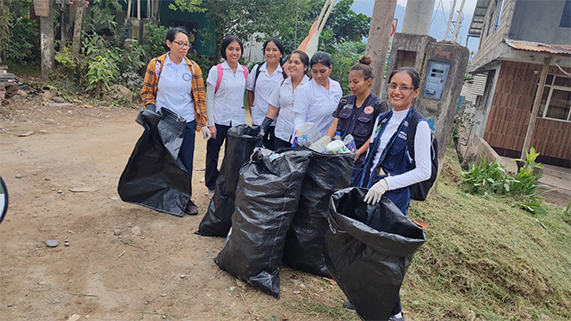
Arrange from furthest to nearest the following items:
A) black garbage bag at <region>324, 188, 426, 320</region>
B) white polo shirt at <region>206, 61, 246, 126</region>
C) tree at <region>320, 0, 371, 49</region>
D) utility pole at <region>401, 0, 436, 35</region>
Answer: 1. tree at <region>320, 0, 371, 49</region>
2. utility pole at <region>401, 0, 436, 35</region>
3. white polo shirt at <region>206, 61, 246, 126</region>
4. black garbage bag at <region>324, 188, 426, 320</region>

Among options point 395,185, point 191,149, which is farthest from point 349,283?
point 191,149

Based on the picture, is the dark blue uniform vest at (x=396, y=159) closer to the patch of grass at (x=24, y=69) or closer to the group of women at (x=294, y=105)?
the group of women at (x=294, y=105)

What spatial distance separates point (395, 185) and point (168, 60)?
2.36 m

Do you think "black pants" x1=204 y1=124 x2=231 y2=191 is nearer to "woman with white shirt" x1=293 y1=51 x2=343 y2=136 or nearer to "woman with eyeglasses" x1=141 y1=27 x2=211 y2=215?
"woman with eyeglasses" x1=141 y1=27 x2=211 y2=215

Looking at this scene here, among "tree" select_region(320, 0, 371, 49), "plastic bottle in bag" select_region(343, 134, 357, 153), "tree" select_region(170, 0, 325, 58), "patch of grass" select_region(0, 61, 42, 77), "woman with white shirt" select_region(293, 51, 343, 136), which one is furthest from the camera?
"tree" select_region(320, 0, 371, 49)

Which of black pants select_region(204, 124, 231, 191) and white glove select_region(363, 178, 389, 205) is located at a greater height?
white glove select_region(363, 178, 389, 205)

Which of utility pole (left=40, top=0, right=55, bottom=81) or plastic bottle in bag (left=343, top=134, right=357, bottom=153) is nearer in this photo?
plastic bottle in bag (left=343, top=134, right=357, bottom=153)

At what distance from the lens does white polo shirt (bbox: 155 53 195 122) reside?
3.53m

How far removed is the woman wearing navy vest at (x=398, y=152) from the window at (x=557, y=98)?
33.2 feet

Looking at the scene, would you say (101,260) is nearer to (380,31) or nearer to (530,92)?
(380,31)

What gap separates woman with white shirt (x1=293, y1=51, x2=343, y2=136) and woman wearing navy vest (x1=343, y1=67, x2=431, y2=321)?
0.84 meters

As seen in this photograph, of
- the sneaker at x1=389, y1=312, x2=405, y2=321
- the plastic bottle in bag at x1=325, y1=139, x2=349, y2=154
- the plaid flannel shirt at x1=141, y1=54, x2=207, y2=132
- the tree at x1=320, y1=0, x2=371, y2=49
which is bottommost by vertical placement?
the sneaker at x1=389, y1=312, x2=405, y2=321

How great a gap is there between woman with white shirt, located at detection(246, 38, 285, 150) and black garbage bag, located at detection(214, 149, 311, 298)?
1318mm

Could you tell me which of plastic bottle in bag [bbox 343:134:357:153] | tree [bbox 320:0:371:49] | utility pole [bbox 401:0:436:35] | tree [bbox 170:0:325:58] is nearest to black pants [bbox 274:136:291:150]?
plastic bottle in bag [bbox 343:134:357:153]
